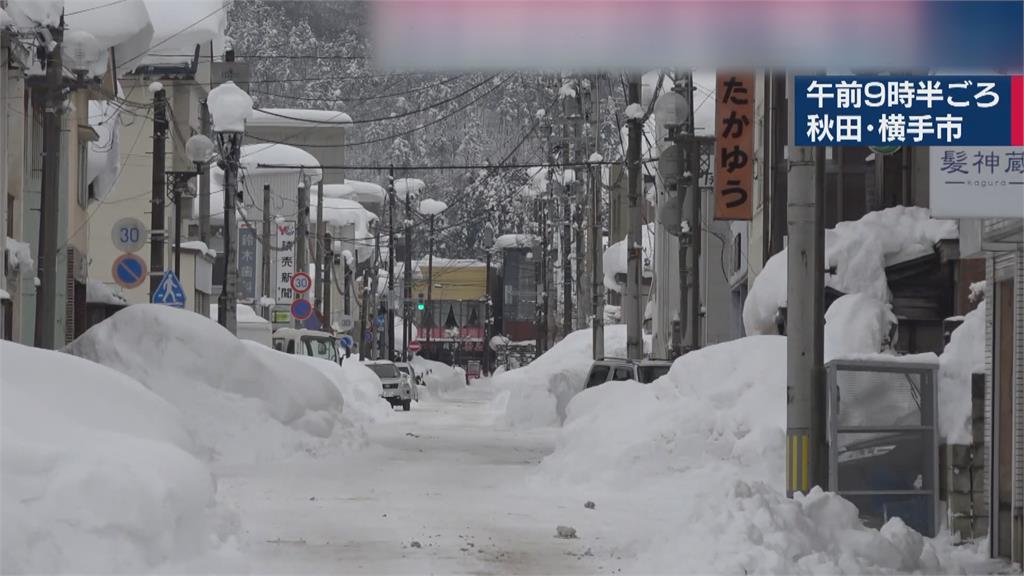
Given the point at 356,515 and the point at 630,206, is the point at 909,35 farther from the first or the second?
the point at 630,206

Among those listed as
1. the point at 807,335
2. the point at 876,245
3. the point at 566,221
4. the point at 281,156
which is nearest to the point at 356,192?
the point at 281,156

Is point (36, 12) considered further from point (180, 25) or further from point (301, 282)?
point (180, 25)

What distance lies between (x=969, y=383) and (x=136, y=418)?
8560 mm

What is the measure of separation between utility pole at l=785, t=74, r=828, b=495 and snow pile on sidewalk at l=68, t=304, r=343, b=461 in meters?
10.4

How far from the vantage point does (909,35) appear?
9.27m

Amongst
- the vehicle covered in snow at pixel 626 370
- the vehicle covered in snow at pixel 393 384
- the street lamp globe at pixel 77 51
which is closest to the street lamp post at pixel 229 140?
the street lamp globe at pixel 77 51

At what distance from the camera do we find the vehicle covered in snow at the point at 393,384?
55.9m

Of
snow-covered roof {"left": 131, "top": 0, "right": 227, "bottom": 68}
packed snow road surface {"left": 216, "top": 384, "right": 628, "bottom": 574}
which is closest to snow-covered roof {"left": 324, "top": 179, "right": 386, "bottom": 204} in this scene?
snow-covered roof {"left": 131, "top": 0, "right": 227, "bottom": 68}

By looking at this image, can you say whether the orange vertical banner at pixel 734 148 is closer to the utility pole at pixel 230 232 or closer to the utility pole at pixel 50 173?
the utility pole at pixel 230 232

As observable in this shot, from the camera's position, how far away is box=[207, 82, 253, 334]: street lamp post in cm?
3581

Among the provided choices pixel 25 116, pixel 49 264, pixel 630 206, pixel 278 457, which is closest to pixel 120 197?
pixel 25 116

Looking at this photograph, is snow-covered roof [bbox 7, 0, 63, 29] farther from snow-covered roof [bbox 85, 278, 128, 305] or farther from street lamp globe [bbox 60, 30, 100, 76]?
snow-covered roof [bbox 85, 278, 128, 305]

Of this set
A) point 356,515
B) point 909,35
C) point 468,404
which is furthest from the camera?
point 468,404

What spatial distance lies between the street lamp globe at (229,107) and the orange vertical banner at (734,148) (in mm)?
10167
